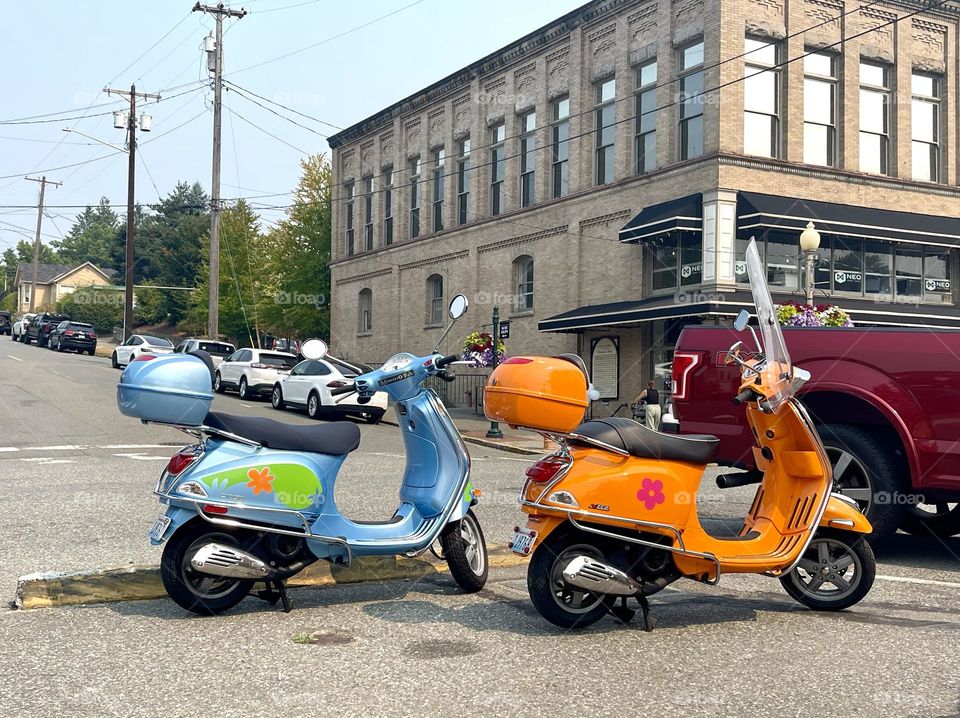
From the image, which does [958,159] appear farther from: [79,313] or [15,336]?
[79,313]

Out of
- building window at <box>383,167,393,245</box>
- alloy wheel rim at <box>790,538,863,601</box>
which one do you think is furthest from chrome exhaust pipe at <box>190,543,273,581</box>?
building window at <box>383,167,393,245</box>

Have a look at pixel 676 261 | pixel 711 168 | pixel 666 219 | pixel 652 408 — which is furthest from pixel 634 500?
pixel 676 261

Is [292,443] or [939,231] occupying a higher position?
[939,231]

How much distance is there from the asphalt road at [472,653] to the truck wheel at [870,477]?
41 centimetres

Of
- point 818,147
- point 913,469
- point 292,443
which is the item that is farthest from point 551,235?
point 292,443

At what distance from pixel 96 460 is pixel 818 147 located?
65.6 ft

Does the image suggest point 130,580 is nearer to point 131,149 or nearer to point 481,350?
point 481,350

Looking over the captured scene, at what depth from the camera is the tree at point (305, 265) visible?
49531 millimetres

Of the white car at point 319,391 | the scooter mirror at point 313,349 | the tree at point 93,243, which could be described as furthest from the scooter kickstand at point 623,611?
the tree at point 93,243

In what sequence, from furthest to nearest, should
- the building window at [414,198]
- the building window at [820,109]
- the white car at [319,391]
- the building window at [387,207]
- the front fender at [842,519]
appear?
1. the building window at [387,207]
2. the building window at [414,198]
3. the building window at [820,109]
4. the white car at [319,391]
5. the front fender at [842,519]

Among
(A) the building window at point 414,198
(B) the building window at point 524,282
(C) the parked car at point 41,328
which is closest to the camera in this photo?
(B) the building window at point 524,282

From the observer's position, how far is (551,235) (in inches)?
1238

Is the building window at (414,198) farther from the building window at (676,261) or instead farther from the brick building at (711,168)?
the building window at (676,261)

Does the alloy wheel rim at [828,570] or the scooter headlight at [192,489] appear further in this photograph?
the alloy wheel rim at [828,570]
